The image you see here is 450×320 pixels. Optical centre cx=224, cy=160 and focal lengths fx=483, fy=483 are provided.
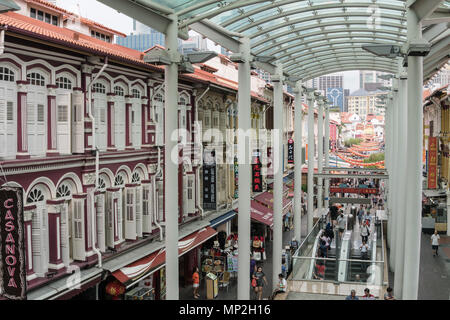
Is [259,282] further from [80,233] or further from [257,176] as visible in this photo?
[80,233]

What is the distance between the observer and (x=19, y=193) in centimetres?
921

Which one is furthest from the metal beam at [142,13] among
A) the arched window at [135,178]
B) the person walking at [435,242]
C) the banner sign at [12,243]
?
the person walking at [435,242]

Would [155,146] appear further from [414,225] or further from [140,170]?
[414,225]

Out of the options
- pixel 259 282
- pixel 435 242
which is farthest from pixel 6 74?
pixel 435 242

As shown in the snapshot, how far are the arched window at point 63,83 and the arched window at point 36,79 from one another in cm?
52

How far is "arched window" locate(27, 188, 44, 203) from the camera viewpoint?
459 inches

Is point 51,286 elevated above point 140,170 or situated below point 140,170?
below

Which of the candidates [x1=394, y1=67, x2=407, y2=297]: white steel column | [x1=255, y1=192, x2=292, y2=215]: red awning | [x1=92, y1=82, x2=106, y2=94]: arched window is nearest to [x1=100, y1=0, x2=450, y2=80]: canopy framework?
[x1=394, y1=67, x2=407, y2=297]: white steel column

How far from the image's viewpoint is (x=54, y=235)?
40.8 ft

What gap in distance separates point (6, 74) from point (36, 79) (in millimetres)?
952

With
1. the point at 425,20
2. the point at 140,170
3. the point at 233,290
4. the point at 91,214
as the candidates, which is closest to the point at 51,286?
the point at 91,214

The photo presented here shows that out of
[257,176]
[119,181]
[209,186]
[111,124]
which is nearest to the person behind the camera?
[111,124]

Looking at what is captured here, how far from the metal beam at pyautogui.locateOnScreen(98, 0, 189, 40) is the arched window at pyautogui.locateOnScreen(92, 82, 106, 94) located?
4.90m
